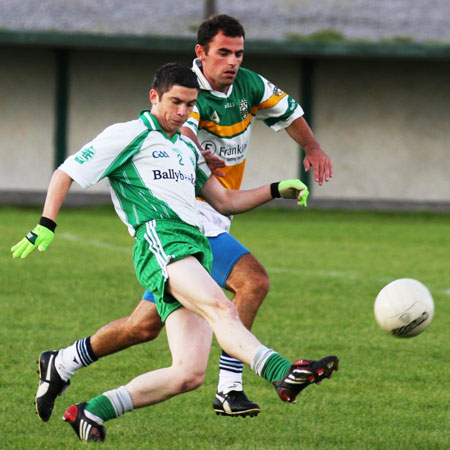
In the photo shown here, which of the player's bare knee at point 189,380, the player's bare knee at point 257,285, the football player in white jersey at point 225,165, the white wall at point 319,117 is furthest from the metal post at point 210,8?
the player's bare knee at point 189,380

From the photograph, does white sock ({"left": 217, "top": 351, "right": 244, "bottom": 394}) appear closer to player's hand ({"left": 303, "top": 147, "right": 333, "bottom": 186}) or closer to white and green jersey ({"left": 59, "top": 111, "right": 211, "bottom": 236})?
white and green jersey ({"left": 59, "top": 111, "right": 211, "bottom": 236})

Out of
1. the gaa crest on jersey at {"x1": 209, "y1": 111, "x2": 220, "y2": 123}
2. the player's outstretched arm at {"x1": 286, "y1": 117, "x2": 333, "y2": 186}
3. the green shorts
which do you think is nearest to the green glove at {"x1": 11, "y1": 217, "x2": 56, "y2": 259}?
the green shorts

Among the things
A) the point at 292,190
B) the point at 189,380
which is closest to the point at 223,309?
the point at 189,380

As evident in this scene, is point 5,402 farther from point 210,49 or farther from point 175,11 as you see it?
point 175,11

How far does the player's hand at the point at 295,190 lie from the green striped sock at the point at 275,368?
1.15 m

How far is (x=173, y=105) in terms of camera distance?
5.82 metres

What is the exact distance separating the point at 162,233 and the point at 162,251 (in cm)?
12

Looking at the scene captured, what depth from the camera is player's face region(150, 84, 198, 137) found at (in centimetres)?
578

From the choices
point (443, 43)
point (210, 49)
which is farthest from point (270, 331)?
point (443, 43)

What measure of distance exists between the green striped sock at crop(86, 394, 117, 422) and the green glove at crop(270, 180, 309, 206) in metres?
1.53

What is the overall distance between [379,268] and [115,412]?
8.67m

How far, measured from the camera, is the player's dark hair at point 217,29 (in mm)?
6773

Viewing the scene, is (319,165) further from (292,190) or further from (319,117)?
(319,117)

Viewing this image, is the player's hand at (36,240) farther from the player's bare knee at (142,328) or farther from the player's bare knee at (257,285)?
the player's bare knee at (257,285)
